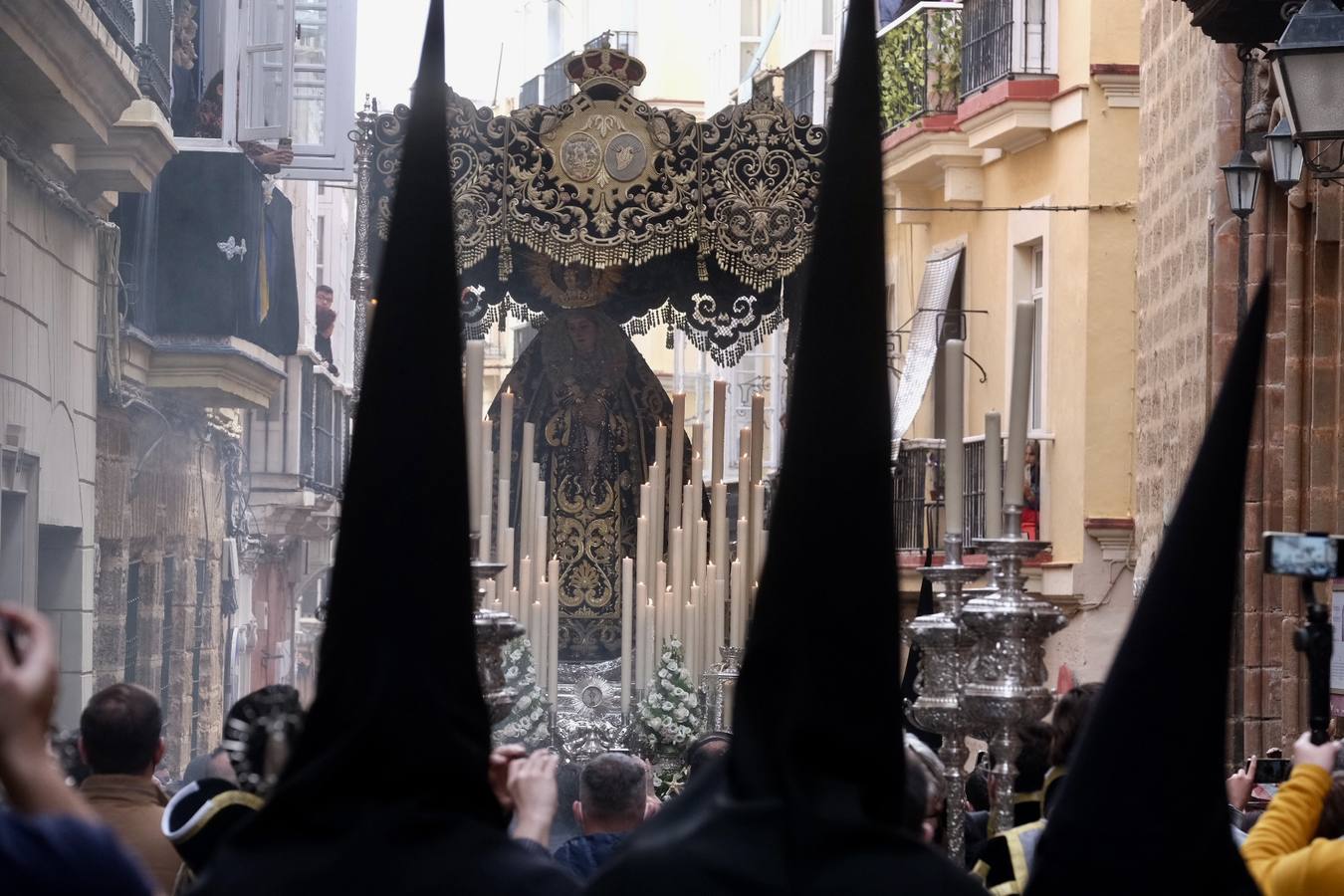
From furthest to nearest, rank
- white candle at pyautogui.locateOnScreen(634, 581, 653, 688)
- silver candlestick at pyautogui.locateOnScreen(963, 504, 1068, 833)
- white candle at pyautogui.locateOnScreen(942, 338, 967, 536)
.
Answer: white candle at pyautogui.locateOnScreen(634, 581, 653, 688) → white candle at pyautogui.locateOnScreen(942, 338, 967, 536) → silver candlestick at pyautogui.locateOnScreen(963, 504, 1068, 833)

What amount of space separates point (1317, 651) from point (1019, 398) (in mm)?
988

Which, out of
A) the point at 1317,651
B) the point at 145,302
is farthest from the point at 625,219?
the point at 1317,651

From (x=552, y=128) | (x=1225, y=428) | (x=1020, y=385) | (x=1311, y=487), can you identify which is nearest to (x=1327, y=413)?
(x=1311, y=487)

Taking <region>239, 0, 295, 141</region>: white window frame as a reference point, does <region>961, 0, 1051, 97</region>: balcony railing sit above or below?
above

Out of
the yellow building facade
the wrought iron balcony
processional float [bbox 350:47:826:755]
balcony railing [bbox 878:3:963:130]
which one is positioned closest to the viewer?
processional float [bbox 350:47:826:755]

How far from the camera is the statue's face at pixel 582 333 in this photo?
9.95 m

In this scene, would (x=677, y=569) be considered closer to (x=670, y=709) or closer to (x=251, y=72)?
(x=670, y=709)

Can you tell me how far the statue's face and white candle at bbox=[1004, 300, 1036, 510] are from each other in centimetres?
A: 607

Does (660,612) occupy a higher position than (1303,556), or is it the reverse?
(1303,556)

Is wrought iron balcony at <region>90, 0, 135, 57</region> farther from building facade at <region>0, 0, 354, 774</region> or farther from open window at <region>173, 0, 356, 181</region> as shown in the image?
open window at <region>173, 0, 356, 181</region>

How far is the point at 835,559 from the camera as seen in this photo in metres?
2.06

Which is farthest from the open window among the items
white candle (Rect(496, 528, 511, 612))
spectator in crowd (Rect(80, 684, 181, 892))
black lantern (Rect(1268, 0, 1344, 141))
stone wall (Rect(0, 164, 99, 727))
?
spectator in crowd (Rect(80, 684, 181, 892))

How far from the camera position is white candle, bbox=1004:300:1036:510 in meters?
3.78

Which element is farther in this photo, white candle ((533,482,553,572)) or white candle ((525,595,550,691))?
white candle ((533,482,553,572))
